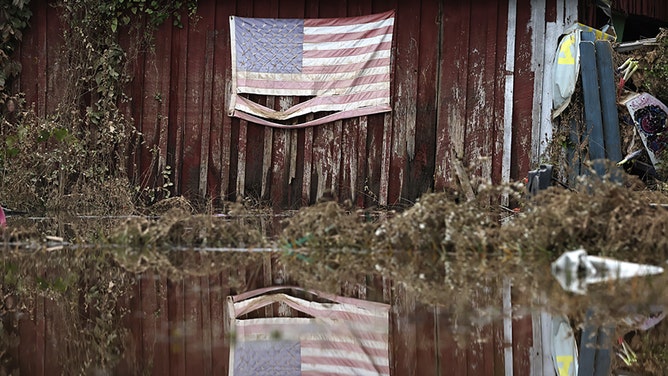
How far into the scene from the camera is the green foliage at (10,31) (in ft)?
38.6

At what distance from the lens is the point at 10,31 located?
464 inches

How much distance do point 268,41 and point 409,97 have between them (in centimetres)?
183

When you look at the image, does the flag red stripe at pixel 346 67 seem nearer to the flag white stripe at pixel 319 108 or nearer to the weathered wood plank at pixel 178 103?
the flag white stripe at pixel 319 108

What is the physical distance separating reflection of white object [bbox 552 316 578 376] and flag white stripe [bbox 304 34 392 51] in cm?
769

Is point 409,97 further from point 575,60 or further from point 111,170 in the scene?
point 111,170

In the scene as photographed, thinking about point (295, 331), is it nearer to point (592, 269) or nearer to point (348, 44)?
point (592, 269)

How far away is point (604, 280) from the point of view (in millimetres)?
5027

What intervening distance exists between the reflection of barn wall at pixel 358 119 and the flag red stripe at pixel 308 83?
18 cm


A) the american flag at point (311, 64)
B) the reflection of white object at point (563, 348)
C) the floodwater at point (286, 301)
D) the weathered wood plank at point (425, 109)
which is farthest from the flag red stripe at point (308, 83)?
the reflection of white object at point (563, 348)

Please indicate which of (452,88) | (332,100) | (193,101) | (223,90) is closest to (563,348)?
(452,88)

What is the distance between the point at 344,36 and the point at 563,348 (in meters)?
8.34

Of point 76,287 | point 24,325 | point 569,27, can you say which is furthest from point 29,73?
point 24,325

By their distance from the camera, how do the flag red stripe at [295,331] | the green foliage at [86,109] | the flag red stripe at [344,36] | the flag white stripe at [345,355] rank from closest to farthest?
the flag white stripe at [345,355], the flag red stripe at [295,331], the flag red stripe at [344,36], the green foliage at [86,109]

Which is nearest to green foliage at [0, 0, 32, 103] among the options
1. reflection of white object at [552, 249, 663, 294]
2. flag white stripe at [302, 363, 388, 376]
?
reflection of white object at [552, 249, 663, 294]
